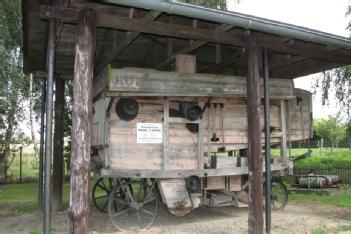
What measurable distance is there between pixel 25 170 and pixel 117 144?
17.1 meters

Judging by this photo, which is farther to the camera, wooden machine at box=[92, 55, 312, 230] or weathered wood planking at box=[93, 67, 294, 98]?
wooden machine at box=[92, 55, 312, 230]

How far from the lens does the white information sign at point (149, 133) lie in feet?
28.0

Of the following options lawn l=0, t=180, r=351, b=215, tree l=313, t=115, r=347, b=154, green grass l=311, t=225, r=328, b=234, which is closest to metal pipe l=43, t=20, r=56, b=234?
green grass l=311, t=225, r=328, b=234

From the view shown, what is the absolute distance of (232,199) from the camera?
9.54 meters

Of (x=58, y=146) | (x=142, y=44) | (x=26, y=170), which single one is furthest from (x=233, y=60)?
(x=26, y=170)

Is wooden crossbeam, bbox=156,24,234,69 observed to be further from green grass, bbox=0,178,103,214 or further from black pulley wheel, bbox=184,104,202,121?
green grass, bbox=0,178,103,214

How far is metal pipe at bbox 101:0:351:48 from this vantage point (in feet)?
18.4

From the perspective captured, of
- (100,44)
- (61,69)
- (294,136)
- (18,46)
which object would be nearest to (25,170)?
(18,46)

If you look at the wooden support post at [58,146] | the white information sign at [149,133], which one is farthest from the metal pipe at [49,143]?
the wooden support post at [58,146]

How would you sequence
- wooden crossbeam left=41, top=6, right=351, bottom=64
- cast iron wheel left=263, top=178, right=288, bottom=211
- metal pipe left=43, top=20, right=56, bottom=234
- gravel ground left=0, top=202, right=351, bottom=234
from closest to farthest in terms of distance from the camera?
metal pipe left=43, top=20, right=56, bottom=234 → wooden crossbeam left=41, top=6, right=351, bottom=64 → gravel ground left=0, top=202, right=351, bottom=234 → cast iron wheel left=263, top=178, right=288, bottom=211

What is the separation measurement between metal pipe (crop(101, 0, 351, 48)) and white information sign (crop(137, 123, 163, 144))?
120 inches

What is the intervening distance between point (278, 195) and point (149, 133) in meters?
4.39

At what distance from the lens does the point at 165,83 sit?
8.30 meters

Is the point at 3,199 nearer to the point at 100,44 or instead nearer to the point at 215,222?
the point at 100,44
